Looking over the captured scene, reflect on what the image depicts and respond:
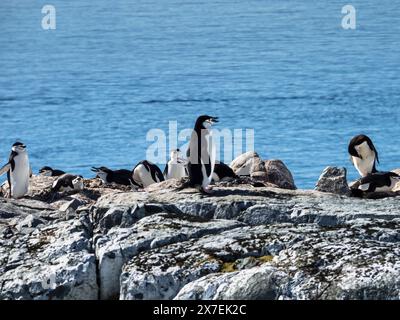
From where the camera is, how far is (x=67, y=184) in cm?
1711

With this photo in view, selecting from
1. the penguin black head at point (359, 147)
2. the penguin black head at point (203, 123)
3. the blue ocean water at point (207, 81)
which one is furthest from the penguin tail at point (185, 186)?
the blue ocean water at point (207, 81)

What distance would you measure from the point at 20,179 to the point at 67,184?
1100mm

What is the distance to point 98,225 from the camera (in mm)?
11008

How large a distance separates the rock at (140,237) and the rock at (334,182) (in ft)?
16.5

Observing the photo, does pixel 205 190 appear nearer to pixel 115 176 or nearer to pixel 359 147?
pixel 115 176

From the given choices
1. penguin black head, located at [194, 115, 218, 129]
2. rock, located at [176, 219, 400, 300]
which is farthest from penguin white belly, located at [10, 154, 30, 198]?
rock, located at [176, 219, 400, 300]

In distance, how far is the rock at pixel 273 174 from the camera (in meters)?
17.6

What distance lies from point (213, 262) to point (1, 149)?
966 inches

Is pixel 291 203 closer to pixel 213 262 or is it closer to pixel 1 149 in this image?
pixel 213 262

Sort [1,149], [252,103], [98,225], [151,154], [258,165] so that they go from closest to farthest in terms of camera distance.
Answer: [98,225], [258,165], [151,154], [1,149], [252,103]

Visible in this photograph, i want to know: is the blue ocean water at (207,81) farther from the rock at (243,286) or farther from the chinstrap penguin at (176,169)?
the rock at (243,286)

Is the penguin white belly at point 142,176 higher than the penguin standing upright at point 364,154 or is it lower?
lower
